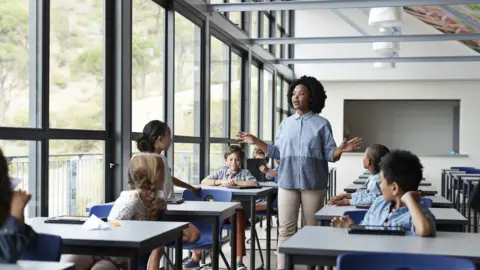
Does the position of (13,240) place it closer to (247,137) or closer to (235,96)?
(247,137)

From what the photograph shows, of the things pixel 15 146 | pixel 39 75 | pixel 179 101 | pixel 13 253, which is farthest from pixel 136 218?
pixel 179 101

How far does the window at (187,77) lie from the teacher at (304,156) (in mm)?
2036

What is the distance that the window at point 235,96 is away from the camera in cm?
863

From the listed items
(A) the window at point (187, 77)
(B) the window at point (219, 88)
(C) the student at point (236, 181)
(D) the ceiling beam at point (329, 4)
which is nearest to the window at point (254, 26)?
(B) the window at point (219, 88)

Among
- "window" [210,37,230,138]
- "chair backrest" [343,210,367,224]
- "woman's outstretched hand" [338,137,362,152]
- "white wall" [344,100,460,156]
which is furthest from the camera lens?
"white wall" [344,100,460,156]

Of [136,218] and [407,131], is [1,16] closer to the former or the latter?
[136,218]

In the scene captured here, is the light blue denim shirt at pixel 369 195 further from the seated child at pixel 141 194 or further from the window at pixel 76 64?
the window at pixel 76 64

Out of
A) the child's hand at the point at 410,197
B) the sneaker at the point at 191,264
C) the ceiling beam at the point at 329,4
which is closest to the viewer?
the child's hand at the point at 410,197

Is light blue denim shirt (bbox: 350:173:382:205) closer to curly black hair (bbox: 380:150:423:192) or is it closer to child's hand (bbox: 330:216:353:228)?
child's hand (bbox: 330:216:353:228)

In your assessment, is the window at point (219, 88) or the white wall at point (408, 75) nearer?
the window at point (219, 88)

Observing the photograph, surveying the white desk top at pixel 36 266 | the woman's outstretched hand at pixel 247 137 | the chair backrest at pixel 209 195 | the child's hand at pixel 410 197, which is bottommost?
the chair backrest at pixel 209 195

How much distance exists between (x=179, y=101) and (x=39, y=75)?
258 cm

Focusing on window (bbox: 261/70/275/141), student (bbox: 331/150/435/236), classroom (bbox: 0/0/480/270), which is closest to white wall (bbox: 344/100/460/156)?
window (bbox: 261/70/275/141)

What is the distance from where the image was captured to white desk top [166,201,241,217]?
390 cm
